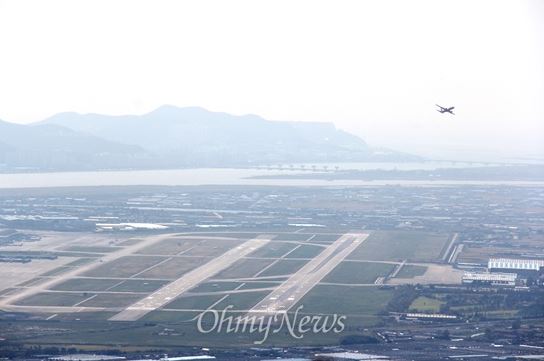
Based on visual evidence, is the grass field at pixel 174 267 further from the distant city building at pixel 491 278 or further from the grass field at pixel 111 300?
the distant city building at pixel 491 278

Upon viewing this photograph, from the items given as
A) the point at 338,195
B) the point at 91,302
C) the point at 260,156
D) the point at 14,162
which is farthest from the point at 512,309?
the point at 260,156

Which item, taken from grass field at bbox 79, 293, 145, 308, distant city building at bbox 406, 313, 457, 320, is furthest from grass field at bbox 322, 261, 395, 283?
grass field at bbox 79, 293, 145, 308

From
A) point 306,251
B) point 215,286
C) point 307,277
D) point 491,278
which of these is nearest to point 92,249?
point 306,251

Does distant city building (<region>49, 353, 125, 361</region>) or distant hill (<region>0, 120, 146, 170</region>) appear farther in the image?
distant hill (<region>0, 120, 146, 170</region>)

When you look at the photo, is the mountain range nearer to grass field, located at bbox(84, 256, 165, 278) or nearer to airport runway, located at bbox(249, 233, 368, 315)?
airport runway, located at bbox(249, 233, 368, 315)

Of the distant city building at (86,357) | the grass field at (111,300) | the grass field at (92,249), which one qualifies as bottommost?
the distant city building at (86,357)

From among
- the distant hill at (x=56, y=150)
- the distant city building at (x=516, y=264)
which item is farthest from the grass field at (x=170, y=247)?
the distant hill at (x=56, y=150)

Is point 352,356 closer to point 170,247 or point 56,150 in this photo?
point 170,247
